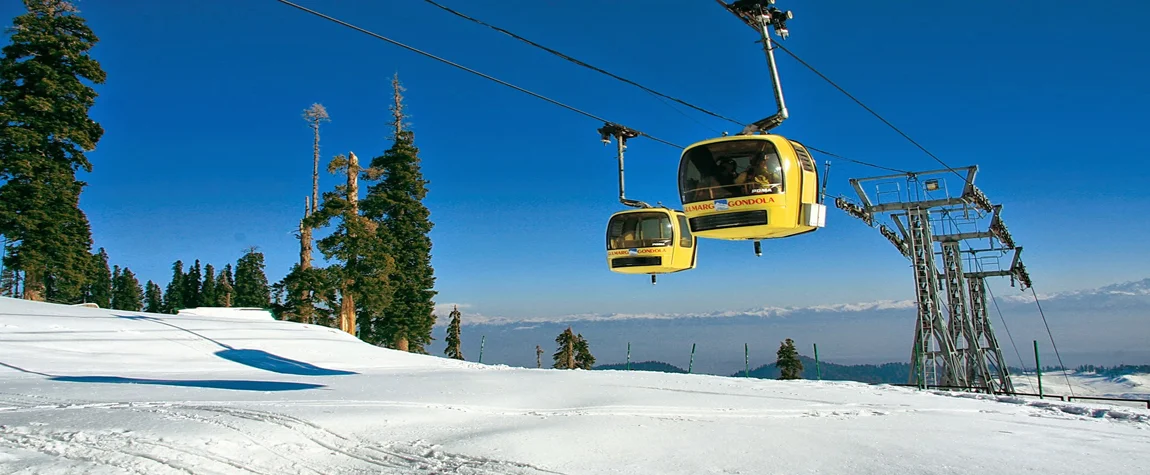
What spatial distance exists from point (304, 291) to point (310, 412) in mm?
25886

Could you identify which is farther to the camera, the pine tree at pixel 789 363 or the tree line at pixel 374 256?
the pine tree at pixel 789 363

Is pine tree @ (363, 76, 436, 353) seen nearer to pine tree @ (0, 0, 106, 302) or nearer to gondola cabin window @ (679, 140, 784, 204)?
pine tree @ (0, 0, 106, 302)

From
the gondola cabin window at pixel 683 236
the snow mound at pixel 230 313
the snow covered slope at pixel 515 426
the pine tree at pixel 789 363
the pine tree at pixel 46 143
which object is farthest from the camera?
the pine tree at pixel 789 363

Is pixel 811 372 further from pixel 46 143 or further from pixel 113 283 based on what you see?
pixel 113 283

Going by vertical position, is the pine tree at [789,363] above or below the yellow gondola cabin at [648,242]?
below

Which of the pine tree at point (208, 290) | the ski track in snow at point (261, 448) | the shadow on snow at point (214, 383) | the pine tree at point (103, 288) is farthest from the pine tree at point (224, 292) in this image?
the ski track in snow at point (261, 448)

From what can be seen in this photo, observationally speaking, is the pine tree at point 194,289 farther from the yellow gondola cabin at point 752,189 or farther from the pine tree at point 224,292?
the yellow gondola cabin at point 752,189

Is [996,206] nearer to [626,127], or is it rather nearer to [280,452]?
[626,127]

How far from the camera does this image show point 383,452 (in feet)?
24.8

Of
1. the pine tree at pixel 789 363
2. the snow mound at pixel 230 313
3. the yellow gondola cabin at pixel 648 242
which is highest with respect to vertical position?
the yellow gondola cabin at pixel 648 242

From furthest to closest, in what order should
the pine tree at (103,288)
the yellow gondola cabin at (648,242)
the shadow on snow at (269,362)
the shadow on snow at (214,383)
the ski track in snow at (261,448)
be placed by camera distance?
the pine tree at (103,288)
the shadow on snow at (269,362)
the yellow gondola cabin at (648,242)
the shadow on snow at (214,383)
the ski track in snow at (261,448)

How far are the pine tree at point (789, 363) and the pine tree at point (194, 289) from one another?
2584 inches

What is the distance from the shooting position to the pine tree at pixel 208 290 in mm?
74213

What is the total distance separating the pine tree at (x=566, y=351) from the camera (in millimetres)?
50525
